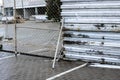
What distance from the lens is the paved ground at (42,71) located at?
714 centimetres

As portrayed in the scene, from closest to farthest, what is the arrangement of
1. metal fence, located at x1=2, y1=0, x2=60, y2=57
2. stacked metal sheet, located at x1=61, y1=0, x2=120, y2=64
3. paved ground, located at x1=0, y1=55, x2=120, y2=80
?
1. paved ground, located at x1=0, y1=55, x2=120, y2=80
2. stacked metal sheet, located at x1=61, y1=0, x2=120, y2=64
3. metal fence, located at x1=2, y1=0, x2=60, y2=57

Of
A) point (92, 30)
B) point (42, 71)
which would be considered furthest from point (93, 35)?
point (42, 71)

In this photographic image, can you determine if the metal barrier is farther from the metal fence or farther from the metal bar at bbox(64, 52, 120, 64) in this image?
the metal fence

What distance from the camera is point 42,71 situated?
7.79m

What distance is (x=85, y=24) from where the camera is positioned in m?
8.70

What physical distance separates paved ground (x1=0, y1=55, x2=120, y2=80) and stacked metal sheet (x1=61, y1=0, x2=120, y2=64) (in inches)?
20.1

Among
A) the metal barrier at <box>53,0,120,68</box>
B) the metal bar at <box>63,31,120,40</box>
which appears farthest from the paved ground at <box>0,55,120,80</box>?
the metal bar at <box>63,31,120,40</box>

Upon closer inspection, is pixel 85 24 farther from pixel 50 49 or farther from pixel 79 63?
pixel 50 49

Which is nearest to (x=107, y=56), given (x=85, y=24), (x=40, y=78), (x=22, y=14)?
(x=85, y=24)

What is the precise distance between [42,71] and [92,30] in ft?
6.63

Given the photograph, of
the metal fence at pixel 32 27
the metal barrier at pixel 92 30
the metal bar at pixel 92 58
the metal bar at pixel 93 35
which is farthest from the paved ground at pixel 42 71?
the metal fence at pixel 32 27

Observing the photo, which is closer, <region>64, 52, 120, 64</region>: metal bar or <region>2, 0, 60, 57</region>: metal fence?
<region>64, 52, 120, 64</region>: metal bar

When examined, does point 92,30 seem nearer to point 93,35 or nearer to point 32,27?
point 93,35

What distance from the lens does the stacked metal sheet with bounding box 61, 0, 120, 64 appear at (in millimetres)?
8141
